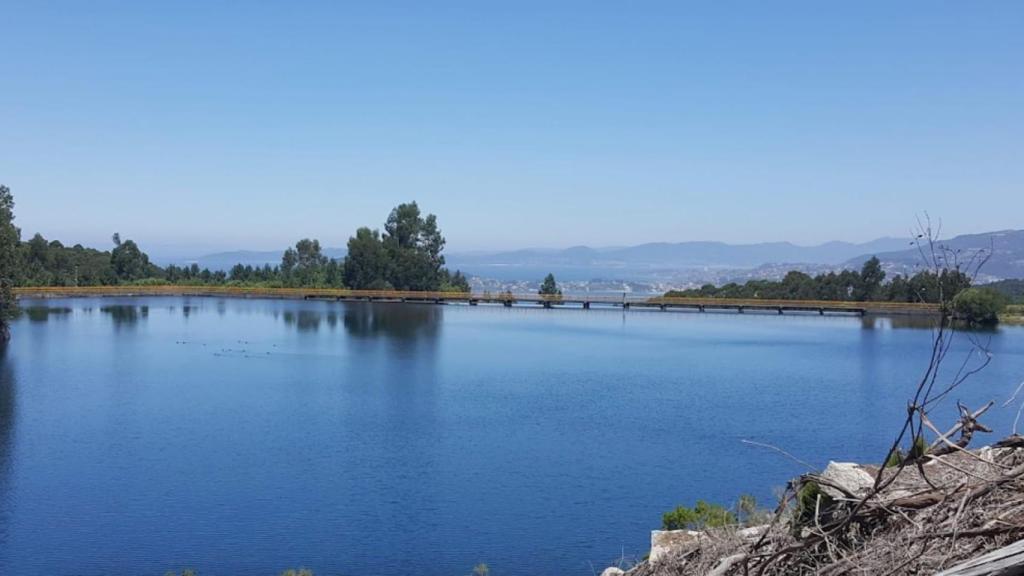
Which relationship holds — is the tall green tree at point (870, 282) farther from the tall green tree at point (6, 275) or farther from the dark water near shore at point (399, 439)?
the tall green tree at point (6, 275)

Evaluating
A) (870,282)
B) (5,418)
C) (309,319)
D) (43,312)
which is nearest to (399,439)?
(5,418)

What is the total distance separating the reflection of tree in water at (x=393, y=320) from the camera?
44588 millimetres

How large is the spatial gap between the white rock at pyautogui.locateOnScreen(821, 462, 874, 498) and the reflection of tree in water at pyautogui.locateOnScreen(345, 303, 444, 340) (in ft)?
129

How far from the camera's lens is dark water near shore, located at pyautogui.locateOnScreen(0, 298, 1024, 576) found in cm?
1319

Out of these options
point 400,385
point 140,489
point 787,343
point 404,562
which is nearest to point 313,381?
point 400,385

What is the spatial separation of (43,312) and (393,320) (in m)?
19.7

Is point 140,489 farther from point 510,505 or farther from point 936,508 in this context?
point 936,508

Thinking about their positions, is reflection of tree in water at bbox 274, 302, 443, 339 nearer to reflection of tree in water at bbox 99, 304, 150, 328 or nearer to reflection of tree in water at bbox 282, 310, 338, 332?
reflection of tree in water at bbox 282, 310, 338, 332

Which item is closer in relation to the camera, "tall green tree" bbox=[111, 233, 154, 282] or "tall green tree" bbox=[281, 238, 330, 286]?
"tall green tree" bbox=[111, 233, 154, 282]

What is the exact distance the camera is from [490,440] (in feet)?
66.0

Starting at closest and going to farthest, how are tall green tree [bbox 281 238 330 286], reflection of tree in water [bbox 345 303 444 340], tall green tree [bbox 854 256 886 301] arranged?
reflection of tree in water [bbox 345 303 444 340], tall green tree [bbox 854 256 886 301], tall green tree [bbox 281 238 330 286]

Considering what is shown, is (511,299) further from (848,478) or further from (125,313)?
(848,478)

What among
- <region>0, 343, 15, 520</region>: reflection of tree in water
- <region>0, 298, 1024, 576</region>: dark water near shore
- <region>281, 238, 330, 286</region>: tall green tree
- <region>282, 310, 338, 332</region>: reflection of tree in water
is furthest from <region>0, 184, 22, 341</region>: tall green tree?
<region>281, 238, 330, 286</region>: tall green tree

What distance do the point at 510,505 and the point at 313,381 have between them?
1522 centimetres
